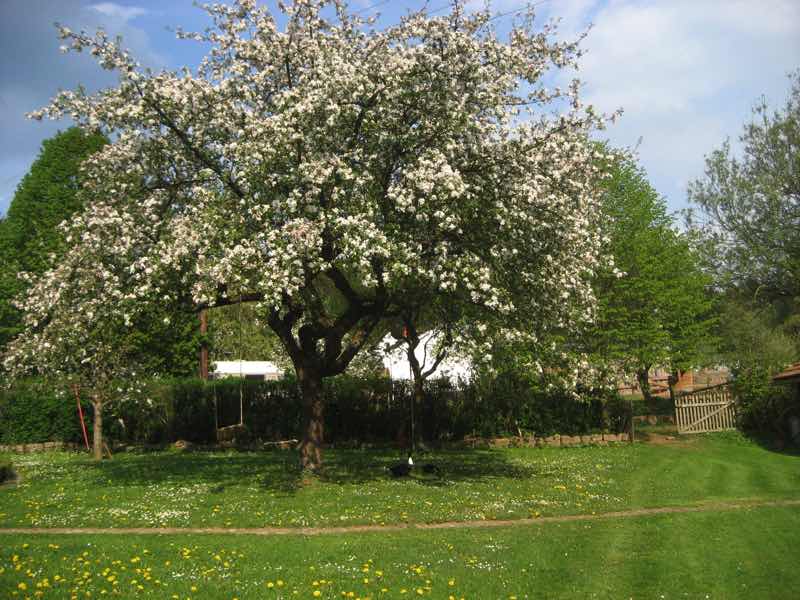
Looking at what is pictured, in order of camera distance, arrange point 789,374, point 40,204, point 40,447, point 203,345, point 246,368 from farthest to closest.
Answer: point 246,368
point 40,204
point 203,345
point 40,447
point 789,374

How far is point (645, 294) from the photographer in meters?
27.0

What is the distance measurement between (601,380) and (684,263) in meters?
7.74

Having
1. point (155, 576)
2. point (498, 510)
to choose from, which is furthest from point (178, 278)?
point (498, 510)

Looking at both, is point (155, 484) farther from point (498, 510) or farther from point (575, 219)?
point (575, 219)

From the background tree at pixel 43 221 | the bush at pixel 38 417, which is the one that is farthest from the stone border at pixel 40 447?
the background tree at pixel 43 221

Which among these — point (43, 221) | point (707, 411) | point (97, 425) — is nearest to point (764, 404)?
point (707, 411)

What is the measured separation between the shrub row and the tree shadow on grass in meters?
2.20

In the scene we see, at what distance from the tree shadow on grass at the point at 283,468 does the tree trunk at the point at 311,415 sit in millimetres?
362

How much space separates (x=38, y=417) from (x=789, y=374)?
27.6 m

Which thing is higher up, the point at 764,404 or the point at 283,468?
the point at 764,404

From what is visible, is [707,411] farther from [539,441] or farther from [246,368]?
[246,368]

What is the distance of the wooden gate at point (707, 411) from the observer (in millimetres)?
27469

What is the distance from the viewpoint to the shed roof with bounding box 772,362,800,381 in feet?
78.3

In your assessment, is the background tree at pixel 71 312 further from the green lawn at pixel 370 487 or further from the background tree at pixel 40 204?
the background tree at pixel 40 204
